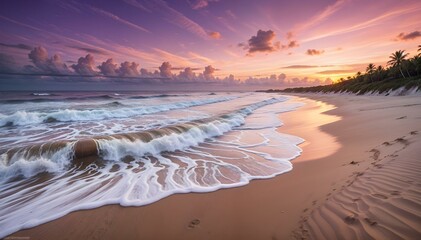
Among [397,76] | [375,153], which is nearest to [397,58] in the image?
[397,76]

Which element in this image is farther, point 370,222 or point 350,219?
point 350,219

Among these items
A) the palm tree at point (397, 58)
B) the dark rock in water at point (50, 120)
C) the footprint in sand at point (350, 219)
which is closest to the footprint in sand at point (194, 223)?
the footprint in sand at point (350, 219)

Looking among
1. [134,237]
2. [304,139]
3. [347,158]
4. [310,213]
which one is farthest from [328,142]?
[134,237]

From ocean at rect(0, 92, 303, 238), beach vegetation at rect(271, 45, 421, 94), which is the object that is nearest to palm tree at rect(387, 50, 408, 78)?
beach vegetation at rect(271, 45, 421, 94)

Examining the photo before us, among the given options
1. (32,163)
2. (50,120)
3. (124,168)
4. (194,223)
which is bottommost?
(50,120)

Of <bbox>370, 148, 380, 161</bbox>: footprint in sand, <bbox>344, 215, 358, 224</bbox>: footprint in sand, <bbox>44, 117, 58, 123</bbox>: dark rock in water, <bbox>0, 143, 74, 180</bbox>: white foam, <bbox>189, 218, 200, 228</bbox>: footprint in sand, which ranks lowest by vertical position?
<bbox>44, 117, 58, 123</bbox>: dark rock in water

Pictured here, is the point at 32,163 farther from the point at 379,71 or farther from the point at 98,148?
the point at 379,71

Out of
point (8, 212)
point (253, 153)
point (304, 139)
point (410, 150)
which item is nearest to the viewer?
point (8, 212)

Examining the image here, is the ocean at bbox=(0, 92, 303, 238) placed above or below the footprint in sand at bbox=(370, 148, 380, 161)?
below

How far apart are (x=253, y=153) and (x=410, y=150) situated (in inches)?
174

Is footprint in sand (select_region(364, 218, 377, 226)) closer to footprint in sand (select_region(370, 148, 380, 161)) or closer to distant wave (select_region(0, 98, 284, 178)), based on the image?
footprint in sand (select_region(370, 148, 380, 161))

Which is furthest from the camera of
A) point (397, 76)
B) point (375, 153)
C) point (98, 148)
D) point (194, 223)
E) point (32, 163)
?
point (397, 76)

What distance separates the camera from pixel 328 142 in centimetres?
894

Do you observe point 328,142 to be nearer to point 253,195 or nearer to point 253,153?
point 253,153
